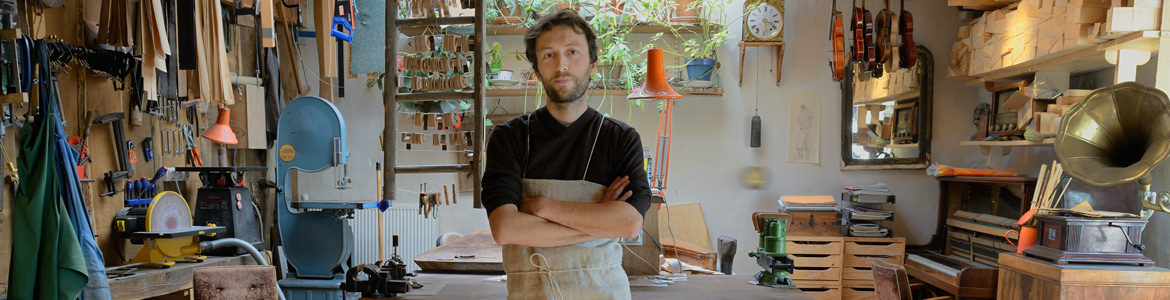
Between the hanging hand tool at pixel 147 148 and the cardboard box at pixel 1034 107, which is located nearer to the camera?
the cardboard box at pixel 1034 107

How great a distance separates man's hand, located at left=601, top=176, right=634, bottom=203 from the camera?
190 cm

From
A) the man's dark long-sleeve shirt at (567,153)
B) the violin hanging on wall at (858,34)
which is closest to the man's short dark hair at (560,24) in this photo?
the man's dark long-sleeve shirt at (567,153)

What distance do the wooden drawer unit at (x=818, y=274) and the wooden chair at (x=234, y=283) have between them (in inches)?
156

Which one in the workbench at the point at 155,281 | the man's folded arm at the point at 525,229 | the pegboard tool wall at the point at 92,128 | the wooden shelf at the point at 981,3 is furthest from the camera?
the wooden shelf at the point at 981,3

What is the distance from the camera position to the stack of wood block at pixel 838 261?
224 inches

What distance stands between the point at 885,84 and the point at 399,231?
4.60 meters

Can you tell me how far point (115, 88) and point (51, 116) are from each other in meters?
1.59

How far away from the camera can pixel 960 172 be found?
5492 millimetres

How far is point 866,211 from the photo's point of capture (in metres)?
5.79

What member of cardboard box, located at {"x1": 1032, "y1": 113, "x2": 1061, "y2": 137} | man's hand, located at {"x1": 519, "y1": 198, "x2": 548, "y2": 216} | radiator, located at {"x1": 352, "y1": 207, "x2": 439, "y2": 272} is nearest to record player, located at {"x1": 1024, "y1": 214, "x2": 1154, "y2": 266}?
cardboard box, located at {"x1": 1032, "y1": 113, "x2": 1061, "y2": 137}

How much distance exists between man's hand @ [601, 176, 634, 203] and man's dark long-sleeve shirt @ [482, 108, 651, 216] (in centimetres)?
2

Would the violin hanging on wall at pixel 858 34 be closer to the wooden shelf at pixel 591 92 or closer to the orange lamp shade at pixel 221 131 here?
the wooden shelf at pixel 591 92

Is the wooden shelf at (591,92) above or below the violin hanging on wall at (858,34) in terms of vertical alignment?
below

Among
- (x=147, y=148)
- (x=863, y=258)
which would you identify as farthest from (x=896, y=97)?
(x=147, y=148)
